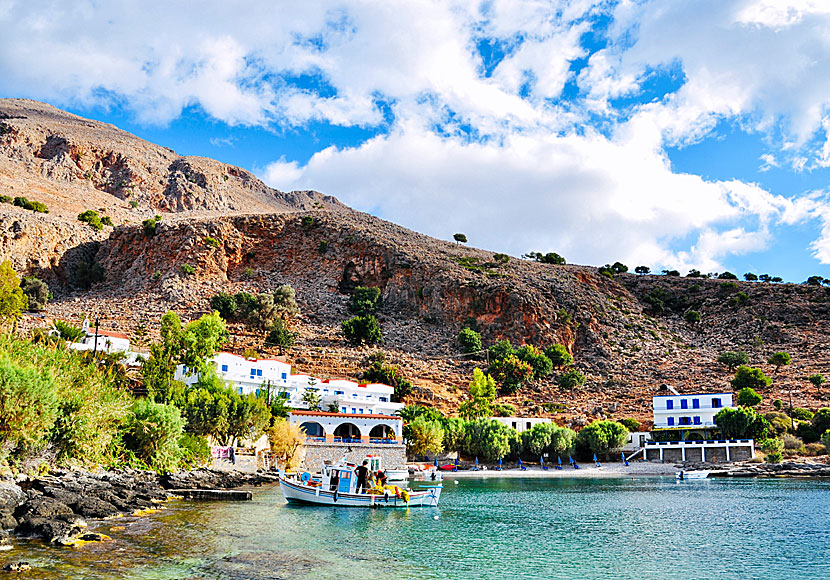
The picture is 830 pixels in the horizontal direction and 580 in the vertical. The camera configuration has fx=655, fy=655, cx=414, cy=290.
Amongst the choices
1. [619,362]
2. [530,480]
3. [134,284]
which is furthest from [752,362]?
[134,284]

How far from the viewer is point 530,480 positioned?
5425 centimetres

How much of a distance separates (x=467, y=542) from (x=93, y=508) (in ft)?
45.9

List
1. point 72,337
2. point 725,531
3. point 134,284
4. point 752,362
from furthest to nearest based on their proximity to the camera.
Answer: point 134,284 → point 752,362 → point 72,337 → point 725,531

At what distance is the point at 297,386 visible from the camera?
209ft

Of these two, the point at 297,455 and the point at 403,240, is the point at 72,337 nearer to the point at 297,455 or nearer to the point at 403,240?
the point at 297,455

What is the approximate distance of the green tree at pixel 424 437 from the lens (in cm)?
5744

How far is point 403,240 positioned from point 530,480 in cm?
6811

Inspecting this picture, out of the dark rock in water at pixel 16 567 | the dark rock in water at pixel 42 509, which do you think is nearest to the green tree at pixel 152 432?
the dark rock in water at pixel 42 509

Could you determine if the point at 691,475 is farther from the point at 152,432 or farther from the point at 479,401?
the point at 152,432

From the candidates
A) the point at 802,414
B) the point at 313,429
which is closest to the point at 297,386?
the point at 313,429

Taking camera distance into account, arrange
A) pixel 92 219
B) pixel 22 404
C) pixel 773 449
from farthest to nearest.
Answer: pixel 92 219 < pixel 773 449 < pixel 22 404

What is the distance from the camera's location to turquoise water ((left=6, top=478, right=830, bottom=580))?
60.3ft

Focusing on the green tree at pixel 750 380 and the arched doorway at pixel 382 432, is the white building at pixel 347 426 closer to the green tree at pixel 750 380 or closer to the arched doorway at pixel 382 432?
the arched doorway at pixel 382 432

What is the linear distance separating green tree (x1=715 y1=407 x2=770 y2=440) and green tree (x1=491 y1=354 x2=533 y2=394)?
2423cm
